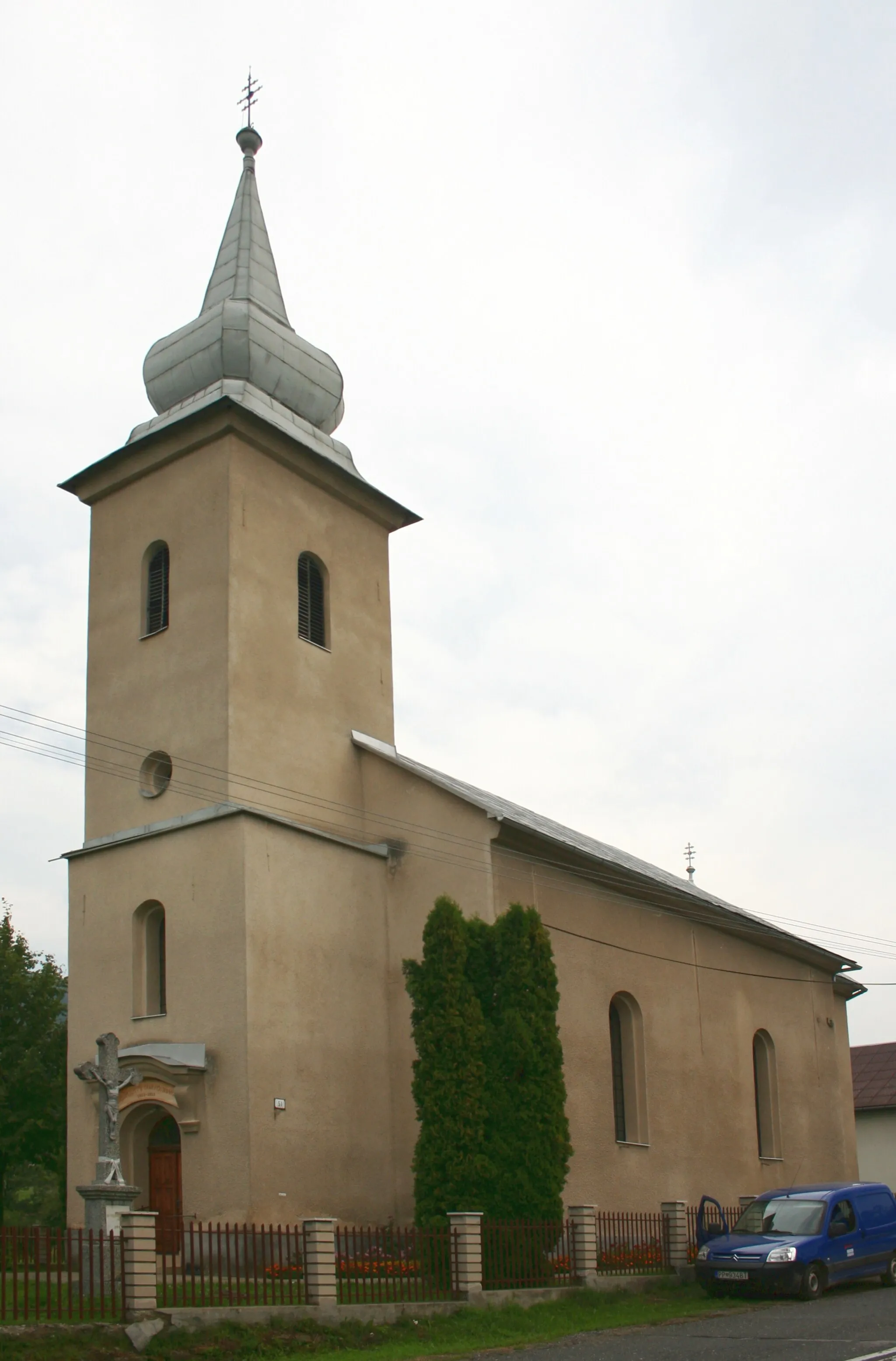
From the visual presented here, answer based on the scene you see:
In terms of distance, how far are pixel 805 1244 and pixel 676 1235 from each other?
261cm

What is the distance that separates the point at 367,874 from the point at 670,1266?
7.18 meters

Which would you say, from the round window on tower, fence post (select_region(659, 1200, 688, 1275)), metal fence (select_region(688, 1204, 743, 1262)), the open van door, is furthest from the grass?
the round window on tower

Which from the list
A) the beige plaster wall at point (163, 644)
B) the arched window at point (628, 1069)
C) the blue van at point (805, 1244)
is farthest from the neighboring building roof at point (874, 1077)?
the beige plaster wall at point (163, 644)

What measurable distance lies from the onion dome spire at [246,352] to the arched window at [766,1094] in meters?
15.5

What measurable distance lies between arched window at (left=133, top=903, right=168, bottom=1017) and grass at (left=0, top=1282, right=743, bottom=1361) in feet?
23.2

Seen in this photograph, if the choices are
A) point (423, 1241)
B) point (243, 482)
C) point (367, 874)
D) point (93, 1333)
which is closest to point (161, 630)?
point (243, 482)

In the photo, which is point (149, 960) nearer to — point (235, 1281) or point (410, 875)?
point (410, 875)

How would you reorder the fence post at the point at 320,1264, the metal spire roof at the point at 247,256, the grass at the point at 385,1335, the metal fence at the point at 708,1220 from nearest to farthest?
the grass at the point at 385,1335 < the fence post at the point at 320,1264 < the metal fence at the point at 708,1220 < the metal spire roof at the point at 247,256

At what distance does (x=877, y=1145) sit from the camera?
41.4m

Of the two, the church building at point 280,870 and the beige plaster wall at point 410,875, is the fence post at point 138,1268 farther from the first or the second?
the beige plaster wall at point 410,875

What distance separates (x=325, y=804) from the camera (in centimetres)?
2173

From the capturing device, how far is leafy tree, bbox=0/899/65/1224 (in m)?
29.0

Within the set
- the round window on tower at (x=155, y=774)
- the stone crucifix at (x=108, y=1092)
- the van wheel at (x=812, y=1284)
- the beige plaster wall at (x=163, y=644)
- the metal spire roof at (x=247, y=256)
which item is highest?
the metal spire roof at (x=247, y=256)

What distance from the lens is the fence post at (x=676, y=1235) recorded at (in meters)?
19.6
